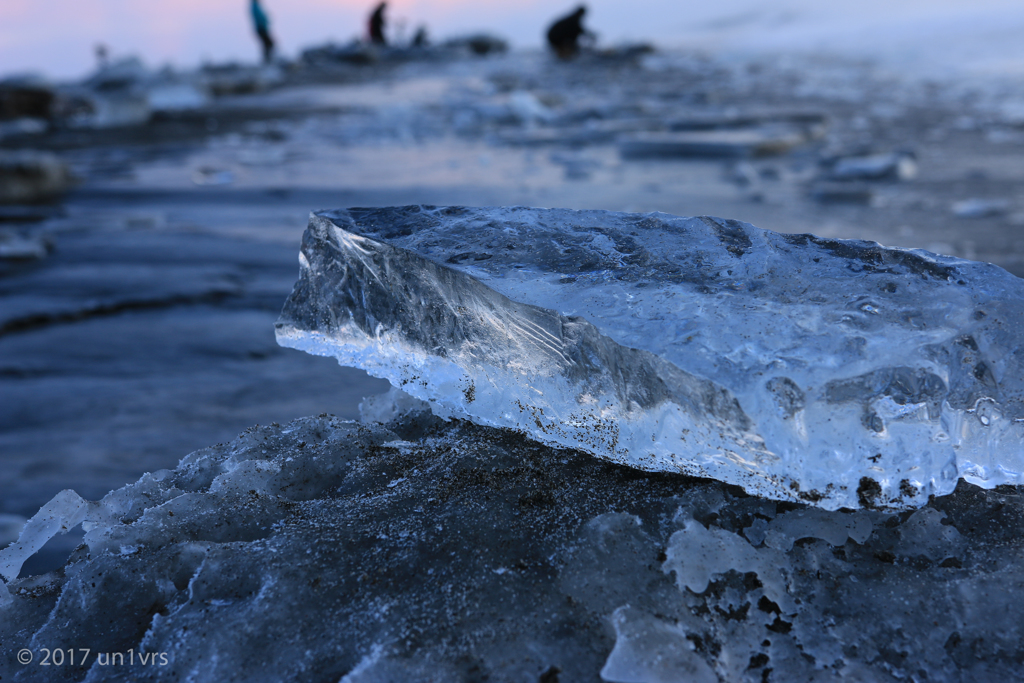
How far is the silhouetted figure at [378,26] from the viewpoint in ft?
85.0

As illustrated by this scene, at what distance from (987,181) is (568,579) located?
4.78 meters

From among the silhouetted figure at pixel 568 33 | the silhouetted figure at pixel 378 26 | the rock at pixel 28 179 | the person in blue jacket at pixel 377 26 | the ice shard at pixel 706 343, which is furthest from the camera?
the person in blue jacket at pixel 377 26

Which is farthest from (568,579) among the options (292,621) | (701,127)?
(701,127)

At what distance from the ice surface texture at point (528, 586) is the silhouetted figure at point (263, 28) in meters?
19.9

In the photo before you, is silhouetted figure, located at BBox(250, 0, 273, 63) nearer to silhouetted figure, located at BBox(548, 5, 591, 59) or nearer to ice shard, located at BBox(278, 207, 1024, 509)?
silhouetted figure, located at BBox(548, 5, 591, 59)

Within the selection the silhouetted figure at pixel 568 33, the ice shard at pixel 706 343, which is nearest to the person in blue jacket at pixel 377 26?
the silhouetted figure at pixel 568 33

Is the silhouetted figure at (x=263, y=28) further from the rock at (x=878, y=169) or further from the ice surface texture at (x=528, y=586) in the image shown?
the ice surface texture at (x=528, y=586)

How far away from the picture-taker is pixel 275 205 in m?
4.36

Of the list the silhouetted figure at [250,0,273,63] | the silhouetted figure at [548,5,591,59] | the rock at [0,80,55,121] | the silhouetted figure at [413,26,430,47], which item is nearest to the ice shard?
the rock at [0,80,55,121]

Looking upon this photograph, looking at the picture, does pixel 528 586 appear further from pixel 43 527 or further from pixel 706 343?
pixel 43 527

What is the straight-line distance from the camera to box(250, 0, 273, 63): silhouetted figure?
707 inches

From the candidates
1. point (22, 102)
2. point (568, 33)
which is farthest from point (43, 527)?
point (568, 33)

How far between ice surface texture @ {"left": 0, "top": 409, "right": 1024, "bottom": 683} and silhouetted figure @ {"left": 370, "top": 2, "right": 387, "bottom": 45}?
2796 centimetres

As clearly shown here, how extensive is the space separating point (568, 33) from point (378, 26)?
11437 millimetres
